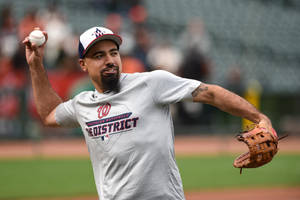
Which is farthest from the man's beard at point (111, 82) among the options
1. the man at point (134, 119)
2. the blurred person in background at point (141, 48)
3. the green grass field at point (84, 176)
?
the blurred person in background at point (141, 48)

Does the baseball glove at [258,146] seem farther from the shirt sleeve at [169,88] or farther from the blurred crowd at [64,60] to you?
the blurred crowd at [64,60]

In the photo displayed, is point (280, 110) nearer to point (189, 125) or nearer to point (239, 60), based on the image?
point (189, 125)

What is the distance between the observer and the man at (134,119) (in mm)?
3680

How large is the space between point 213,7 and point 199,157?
10.3 m

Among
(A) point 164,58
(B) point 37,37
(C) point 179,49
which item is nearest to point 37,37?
(B) point 37,37

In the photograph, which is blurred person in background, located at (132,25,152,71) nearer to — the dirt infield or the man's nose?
the dirt infield

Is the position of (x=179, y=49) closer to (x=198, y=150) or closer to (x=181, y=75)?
(x=181, y=75)

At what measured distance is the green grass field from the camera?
28.1 ft

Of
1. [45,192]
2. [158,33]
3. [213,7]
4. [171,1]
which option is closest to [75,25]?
[158,33]

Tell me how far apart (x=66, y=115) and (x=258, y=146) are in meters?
1.71

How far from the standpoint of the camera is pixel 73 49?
46.9ft

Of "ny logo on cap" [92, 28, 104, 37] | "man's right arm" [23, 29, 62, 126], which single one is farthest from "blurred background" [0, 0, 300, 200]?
"ny logo on cap" [92, 28, 104, 37]

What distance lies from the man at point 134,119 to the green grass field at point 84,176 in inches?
180

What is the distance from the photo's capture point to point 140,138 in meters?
3.72
